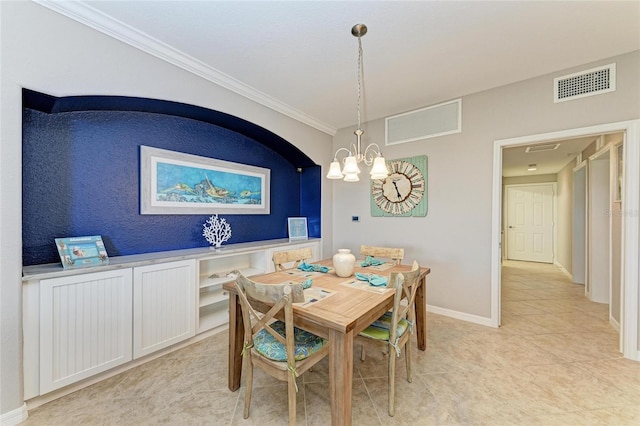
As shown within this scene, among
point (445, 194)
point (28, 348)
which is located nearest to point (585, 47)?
point (445, 194)

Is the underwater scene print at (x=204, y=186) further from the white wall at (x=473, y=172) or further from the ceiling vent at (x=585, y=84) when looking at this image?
the ceiling vent at (x=585, y=84)

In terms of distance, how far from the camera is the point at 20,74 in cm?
154

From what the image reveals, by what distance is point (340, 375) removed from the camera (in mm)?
1278

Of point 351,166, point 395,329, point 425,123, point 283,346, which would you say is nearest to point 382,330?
point 395,329

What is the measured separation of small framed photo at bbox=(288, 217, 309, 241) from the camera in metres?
3.90

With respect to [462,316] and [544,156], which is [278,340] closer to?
[462,316]

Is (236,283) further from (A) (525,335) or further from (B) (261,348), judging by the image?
(A) (525,335)

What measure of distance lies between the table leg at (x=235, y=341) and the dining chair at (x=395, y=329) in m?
0.86

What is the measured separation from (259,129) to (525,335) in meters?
3.78

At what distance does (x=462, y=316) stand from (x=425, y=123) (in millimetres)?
2488

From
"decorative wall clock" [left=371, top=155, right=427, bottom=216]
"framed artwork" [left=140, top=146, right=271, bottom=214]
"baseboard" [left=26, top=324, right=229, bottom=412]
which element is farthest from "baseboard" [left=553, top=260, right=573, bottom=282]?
"baseboard" [left=26, top=324, right=229, bottom=412]

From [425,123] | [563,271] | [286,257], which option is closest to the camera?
[286,257]

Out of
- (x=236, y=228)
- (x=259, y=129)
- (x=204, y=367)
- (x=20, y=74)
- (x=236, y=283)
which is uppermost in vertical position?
(x=259, y=129)

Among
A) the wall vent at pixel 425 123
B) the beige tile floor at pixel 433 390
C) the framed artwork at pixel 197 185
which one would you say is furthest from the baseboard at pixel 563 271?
the framed artwork at pixel 197 185
